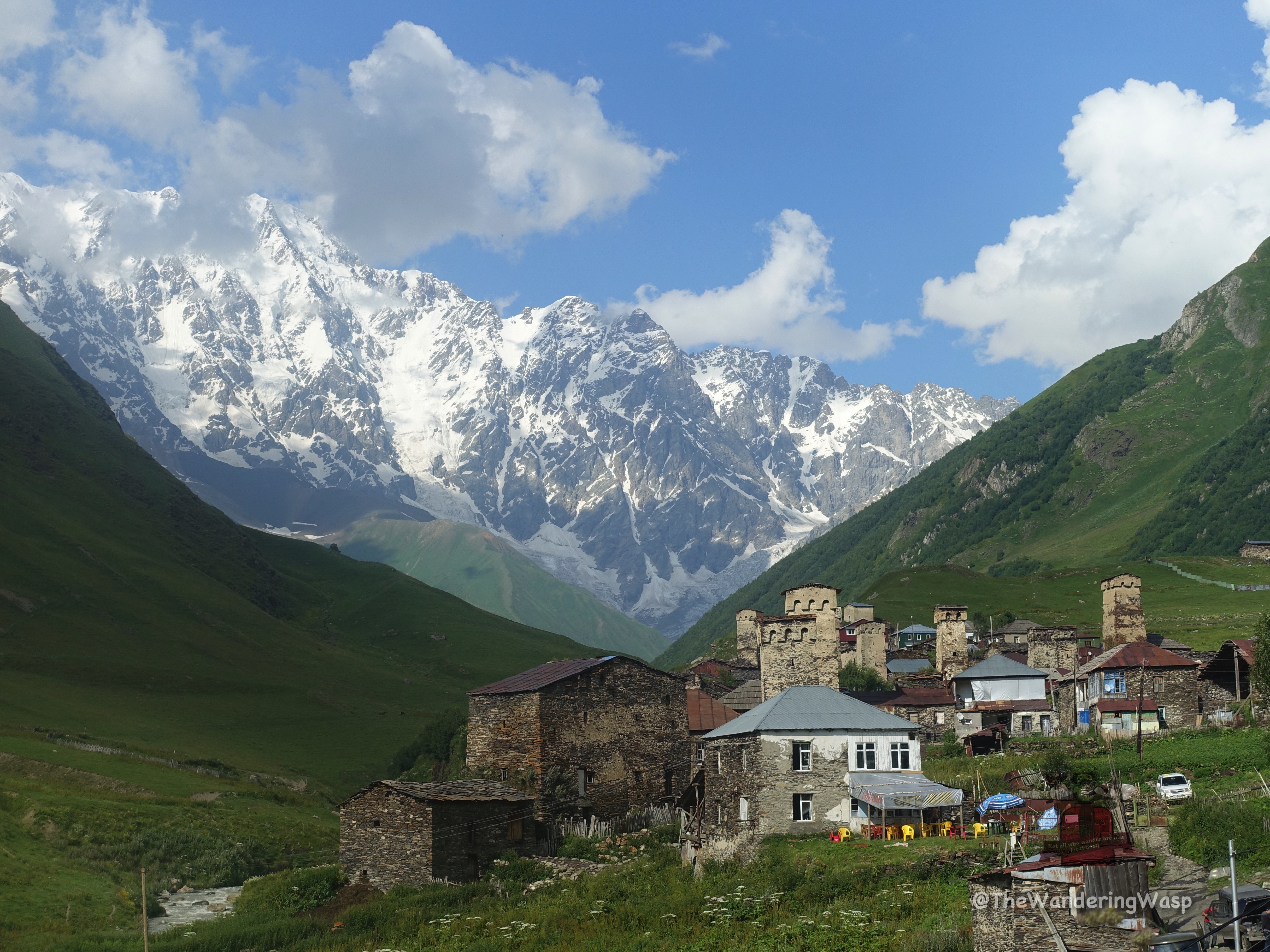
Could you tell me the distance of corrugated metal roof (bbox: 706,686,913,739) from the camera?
153 feet

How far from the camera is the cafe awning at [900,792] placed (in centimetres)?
4212

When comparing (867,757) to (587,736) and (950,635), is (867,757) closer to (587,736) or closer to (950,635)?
(587,736)

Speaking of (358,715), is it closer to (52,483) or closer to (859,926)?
(52,483)

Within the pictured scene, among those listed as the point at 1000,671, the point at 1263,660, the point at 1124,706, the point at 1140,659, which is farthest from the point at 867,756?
the point at 1000,671

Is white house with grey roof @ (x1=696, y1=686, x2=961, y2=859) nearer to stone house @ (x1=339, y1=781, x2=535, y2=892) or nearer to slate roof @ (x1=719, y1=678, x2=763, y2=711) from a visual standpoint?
stone house @ (x1=339, y1=781, x2=535, y2=892)

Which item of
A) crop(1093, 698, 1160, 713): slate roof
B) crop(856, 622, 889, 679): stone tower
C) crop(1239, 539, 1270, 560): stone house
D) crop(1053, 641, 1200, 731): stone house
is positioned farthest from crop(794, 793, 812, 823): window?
crop(1239, 539, 1270, 560): stone house

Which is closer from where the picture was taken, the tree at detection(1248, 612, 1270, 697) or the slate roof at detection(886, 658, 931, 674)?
the tree at detection(1248, 612, 1270, 697)

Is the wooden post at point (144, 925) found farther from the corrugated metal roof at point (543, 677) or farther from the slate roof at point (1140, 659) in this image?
the slate roof at point (1140, 659)

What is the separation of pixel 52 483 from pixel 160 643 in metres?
60.6

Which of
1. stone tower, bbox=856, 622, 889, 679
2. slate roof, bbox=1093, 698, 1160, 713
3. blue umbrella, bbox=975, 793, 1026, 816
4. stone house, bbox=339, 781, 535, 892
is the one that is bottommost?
stone house, bbox=339, 781, 535, 892

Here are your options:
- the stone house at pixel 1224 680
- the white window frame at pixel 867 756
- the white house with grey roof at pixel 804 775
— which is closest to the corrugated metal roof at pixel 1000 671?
the stone house at pixel 1224 680

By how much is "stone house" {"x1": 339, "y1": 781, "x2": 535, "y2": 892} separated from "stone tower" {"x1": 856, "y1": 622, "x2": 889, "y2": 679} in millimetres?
64232

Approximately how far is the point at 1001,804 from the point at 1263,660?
699 inches

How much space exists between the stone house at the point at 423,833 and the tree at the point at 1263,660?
32704 millimetres
